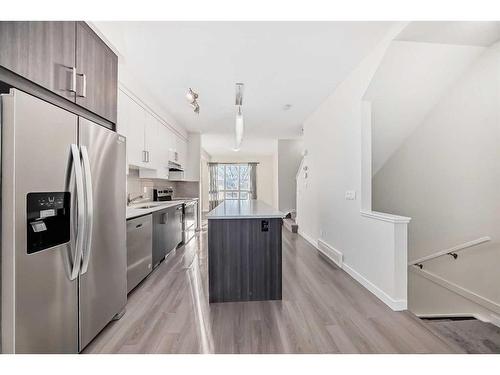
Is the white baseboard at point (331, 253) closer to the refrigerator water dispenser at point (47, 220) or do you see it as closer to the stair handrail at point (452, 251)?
the stair handrail at point (452, 251)

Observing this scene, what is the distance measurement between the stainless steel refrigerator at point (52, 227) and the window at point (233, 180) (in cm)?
857

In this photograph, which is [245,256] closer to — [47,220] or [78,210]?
[78,210]

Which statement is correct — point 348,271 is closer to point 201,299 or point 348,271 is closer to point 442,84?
point 201,299

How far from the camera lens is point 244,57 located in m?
2.62

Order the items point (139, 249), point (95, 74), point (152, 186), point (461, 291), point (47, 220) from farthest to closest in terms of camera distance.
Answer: point (152, 186) < point (461, 291) < point (139, 249) < point (95, 74) < point (47, 220)

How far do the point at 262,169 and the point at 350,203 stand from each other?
24.6 ft

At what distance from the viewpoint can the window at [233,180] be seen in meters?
10.4

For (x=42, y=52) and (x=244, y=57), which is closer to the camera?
(x=42, y=52)

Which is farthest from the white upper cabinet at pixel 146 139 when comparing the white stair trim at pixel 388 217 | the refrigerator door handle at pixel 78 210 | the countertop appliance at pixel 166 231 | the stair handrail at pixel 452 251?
the stair handrail at pixel 452 251

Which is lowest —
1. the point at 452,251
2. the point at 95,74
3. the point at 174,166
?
the point at 452,251

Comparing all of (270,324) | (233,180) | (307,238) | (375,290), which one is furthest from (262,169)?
(270,324)
